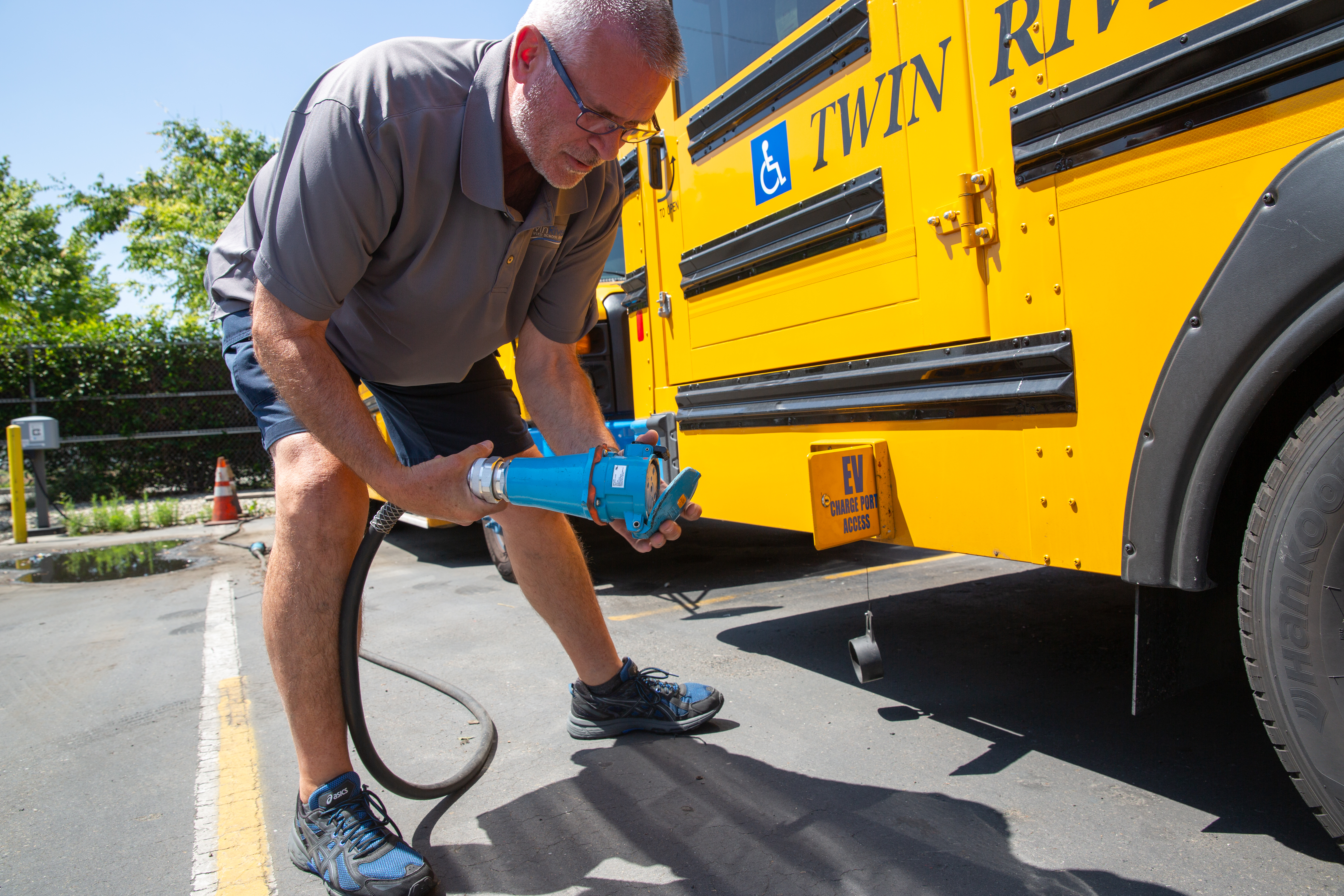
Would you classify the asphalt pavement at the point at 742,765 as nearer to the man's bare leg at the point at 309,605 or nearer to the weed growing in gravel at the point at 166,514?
the man's bare leg at the point at 309,605

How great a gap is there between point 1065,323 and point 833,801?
47.2 inches

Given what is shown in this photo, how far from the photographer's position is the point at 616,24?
1.50 m

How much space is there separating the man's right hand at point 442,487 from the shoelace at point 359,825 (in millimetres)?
662

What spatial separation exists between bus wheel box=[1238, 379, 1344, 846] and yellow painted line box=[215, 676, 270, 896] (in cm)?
197

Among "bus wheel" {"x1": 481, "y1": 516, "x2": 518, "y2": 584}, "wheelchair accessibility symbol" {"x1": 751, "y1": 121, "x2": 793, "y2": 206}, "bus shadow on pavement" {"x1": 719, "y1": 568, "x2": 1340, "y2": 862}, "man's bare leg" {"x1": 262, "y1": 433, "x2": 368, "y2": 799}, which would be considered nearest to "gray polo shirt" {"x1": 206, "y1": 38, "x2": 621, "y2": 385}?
"man's bare leg" {"x1": 262, "y1": 433, "x2": 368, "y2": 799}

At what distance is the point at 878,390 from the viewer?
229 cm

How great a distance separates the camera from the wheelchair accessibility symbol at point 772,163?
8.42 ft

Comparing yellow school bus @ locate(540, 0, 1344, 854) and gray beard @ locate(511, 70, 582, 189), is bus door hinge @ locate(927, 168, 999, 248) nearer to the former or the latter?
yellow school bus @ locate(540, 0, 1344, 854)

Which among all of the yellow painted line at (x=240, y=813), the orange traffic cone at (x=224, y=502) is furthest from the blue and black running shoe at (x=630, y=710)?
the orange traffic cone at (x=224, y=502)

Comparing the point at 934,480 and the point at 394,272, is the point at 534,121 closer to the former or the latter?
the point at 394,272

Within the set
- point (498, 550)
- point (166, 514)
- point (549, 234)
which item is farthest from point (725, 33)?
point (166, 514)

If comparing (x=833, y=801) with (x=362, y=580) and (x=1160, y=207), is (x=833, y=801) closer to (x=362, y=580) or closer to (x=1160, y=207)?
(x=362, y=580)

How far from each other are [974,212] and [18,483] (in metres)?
10.1

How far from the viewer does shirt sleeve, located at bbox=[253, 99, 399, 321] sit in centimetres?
149
